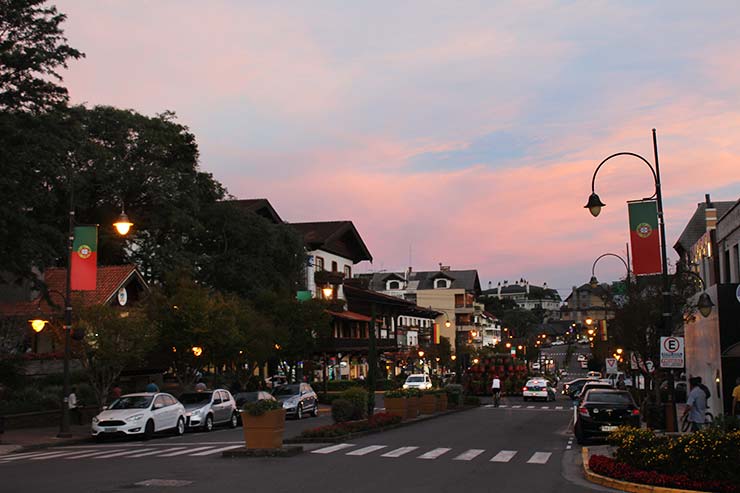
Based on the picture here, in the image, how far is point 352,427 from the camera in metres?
26.5

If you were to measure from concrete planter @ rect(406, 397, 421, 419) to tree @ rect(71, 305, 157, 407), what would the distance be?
34.8 ft

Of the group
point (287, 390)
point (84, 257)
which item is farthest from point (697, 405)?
point (287, 390)

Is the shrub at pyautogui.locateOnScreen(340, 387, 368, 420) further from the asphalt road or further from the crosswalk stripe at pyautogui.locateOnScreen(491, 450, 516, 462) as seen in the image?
the crosswalk stripe at pyautogui.locateOnScreen(491, 450, 516, 462)

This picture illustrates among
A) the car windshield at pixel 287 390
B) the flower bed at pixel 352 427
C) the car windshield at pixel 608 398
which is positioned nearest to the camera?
the car windshield at pixel 608 398

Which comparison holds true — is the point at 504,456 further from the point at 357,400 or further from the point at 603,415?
the point at 357,400

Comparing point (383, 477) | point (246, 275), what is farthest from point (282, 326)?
point (383, 477)

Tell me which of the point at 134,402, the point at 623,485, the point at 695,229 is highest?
the point at 695,229

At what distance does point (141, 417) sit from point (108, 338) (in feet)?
17.1

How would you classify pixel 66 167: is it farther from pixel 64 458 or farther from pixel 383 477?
pixel 383 477

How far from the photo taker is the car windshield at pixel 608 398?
24.5 metres

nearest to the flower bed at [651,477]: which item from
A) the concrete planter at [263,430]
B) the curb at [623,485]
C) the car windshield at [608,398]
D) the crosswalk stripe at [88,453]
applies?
the curb at [623,485]

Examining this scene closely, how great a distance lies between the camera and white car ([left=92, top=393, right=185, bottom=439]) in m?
26.8

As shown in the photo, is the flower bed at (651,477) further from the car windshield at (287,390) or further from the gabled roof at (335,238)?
the gabled roof at (335,238)

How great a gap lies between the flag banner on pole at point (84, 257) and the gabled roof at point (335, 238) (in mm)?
44085
